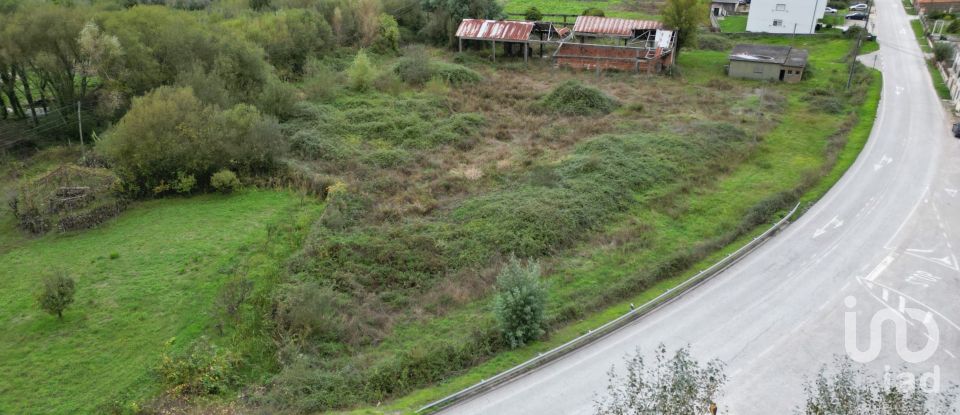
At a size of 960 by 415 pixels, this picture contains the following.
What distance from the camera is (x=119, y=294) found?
2348cm

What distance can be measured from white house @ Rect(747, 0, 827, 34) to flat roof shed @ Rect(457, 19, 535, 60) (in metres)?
28.3

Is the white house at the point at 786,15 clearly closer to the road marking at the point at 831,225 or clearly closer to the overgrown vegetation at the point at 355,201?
the overgrown vegetation at the point at 355,201

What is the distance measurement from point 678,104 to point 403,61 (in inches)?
902

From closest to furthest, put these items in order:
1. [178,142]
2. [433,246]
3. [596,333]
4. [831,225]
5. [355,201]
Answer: [596,333] → [433,246] → [831,225] → [355,201] → [178,142]

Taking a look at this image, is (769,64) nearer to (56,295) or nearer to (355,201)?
(355,201)

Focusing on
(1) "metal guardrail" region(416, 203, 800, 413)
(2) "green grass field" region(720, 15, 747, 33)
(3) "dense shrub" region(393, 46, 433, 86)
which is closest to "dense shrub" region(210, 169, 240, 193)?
(1) "metal guardrail" region(416, 203, 800, 413)

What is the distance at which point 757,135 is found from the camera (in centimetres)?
4012

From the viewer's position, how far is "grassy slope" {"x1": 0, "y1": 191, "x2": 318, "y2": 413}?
19.1 metres

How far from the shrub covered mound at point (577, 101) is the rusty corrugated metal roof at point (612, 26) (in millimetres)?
15941

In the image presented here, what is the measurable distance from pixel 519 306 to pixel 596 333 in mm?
3167

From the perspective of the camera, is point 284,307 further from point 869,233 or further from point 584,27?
point 584,27

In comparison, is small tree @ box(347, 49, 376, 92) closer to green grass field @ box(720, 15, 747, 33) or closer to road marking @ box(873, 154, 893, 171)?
road marking @ box(873, 154, 893, 171)

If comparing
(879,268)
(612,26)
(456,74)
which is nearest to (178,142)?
(456,74)

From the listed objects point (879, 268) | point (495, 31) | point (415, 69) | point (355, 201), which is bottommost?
point (879, 268)
